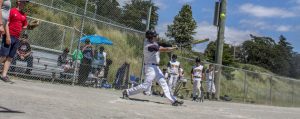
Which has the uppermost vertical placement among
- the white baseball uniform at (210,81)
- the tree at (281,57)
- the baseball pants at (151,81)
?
the tree at (281,57)

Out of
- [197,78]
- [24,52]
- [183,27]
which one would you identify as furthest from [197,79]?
[183,27]

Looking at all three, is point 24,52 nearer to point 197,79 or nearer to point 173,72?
point 173,72

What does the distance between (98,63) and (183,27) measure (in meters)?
39.2

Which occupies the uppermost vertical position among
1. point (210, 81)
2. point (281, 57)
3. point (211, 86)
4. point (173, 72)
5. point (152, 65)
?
point (281, 57)

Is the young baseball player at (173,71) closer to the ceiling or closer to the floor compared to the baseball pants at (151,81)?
closer to the ceiling

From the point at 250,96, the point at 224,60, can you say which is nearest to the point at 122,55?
the point at 250,96

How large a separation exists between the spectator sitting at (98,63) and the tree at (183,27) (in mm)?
37644

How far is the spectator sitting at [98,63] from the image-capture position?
55.2ft

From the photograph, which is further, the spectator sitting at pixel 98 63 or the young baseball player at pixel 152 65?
the spectator sitting at pixel 98 63

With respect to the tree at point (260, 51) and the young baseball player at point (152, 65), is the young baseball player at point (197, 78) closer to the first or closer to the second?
the young baseball player at point (152, 65)

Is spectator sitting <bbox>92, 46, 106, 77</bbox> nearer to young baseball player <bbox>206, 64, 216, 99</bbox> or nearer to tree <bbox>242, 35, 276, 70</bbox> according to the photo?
young baseball player <bbox>206, 64, 216, 99</bbox>

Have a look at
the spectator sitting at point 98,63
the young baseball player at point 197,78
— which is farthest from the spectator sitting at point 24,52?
the young baseball player at point 197,78

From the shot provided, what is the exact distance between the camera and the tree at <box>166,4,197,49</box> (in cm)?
5510

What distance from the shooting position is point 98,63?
16984 mm
